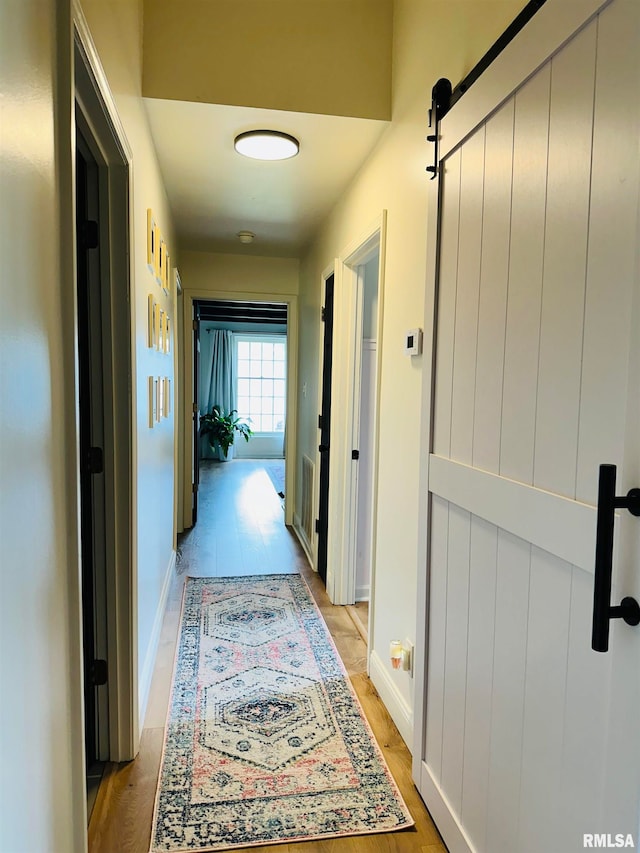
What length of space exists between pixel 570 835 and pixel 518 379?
876mm

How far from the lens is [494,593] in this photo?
1.27 m

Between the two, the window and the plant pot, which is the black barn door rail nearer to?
the plant pot

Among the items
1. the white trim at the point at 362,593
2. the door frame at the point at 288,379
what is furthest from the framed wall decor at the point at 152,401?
the door frame at the point at 288,379

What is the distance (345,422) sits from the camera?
3129 millimetres

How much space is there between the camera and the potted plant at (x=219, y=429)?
9.09m

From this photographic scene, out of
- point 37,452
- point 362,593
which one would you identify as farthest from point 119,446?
point 362,593

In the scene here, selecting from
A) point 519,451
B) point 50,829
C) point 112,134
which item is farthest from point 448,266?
point 50,829

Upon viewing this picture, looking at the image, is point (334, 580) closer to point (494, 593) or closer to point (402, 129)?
point (494, 593)

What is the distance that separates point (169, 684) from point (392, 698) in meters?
0.96

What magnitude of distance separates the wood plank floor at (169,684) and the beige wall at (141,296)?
0.18 m

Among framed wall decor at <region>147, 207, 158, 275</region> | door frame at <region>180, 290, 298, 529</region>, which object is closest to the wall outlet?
framed wall decor at <region>147, 207, 158, 275</region>

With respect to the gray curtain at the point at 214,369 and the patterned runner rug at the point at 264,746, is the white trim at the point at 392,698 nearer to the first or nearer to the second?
the patterned runner rug at the point at 264,746

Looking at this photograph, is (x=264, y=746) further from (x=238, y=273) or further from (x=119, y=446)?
(x=238, y=273)

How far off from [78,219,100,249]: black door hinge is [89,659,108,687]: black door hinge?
1367 mm
